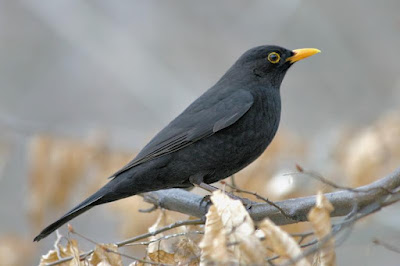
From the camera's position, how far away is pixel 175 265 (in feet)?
10.3

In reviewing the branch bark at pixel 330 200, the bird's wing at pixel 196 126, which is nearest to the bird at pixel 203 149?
the bird's wing at pixel 196 126

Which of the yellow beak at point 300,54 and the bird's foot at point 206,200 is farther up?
the yellow beak at point 300,54

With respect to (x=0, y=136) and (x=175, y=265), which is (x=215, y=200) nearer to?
(x=175, y=265)

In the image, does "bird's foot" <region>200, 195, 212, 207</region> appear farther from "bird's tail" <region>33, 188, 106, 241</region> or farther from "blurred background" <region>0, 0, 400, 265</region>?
"blurred background" <region>0, 0, 400, 265</region>

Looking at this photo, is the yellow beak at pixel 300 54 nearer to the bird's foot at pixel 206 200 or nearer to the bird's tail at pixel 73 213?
the bird's foot at pixel 206 200

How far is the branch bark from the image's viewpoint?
9.37 feet

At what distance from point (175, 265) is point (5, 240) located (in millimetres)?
5082

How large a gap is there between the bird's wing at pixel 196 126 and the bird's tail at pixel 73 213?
0.92 ft

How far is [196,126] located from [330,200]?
161cm

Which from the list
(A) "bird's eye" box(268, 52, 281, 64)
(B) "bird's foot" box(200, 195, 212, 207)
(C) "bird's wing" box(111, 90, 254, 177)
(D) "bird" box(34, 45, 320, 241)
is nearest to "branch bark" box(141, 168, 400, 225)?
(B) "bird's foot" box(200, 195, 212, 207)

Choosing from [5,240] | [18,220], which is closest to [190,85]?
[18,220]

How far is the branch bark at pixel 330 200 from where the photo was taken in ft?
9.37

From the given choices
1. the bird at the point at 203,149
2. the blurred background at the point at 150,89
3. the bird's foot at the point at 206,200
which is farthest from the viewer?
the blurred background at the point at 150,89

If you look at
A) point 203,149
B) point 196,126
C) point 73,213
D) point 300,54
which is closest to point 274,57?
point 300,54
